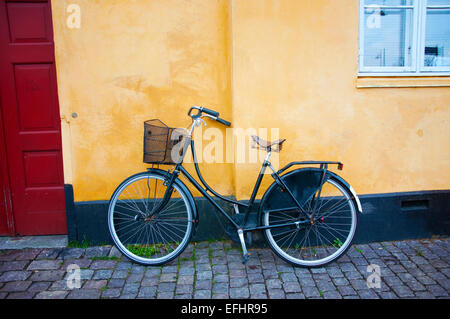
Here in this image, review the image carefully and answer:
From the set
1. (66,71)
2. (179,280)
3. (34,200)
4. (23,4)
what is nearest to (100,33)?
(66,71)

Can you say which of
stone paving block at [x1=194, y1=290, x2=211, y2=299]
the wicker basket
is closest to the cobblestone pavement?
stone paving block at [x1=194, y1=290, x2=211, y2=299]

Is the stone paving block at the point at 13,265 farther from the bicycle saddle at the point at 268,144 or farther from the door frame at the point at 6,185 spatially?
the bicycle saddle at the point at 268,144

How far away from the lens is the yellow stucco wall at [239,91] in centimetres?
385

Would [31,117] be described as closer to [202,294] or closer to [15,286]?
[15,286]

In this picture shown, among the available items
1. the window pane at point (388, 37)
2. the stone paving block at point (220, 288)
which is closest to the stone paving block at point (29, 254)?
the stone paving block at point (220, 288)

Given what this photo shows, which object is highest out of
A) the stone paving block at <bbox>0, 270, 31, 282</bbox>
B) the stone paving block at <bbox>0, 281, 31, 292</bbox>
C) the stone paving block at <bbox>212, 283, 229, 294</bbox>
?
the stone paving block at <bbox>0, 270, 31, 282</bbox>

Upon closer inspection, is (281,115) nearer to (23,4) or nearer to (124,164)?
(124,164)

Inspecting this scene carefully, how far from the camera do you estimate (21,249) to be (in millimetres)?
4082

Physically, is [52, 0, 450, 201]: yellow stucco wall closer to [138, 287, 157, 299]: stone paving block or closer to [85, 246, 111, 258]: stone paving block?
[85, 246, 111, 258]: stone paving block

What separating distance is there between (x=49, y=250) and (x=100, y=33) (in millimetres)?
2562

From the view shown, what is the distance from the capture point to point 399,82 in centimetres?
404

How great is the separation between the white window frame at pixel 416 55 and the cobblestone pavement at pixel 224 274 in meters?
2.03

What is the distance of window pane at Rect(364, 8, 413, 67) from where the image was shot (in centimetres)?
409

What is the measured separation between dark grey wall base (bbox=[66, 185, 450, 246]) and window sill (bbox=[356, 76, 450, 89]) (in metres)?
1.28
